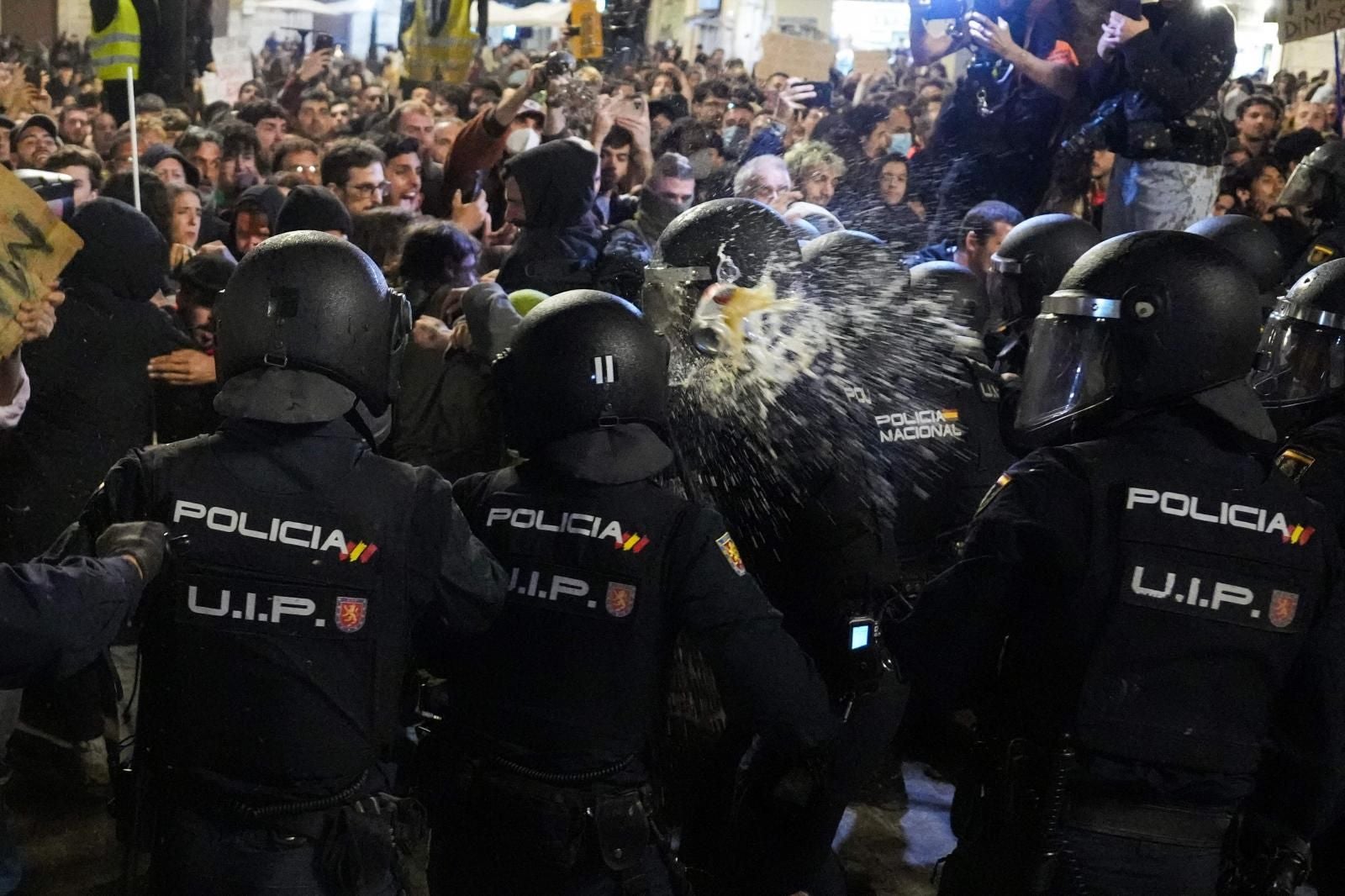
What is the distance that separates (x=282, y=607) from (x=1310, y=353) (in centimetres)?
299

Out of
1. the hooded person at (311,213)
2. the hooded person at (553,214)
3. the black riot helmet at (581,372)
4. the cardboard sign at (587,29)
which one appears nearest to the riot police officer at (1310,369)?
the black riot helmet at (581,372)

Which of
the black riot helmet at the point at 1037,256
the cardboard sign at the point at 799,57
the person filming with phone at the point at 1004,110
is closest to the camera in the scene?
the black riot helmet at the point at 1037,256

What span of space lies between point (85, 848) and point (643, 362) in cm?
301

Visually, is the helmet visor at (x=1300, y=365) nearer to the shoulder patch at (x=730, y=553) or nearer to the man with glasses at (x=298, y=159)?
the shoulder patch at (x=730, y=553)

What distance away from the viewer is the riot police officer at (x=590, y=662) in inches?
122

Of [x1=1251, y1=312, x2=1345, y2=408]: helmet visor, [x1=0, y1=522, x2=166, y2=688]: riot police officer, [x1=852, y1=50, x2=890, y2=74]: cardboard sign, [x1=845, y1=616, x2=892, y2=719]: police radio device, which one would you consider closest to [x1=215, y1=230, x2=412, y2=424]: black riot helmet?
[x1=0, y1=522, x2=166, y2=688]: riot police officer

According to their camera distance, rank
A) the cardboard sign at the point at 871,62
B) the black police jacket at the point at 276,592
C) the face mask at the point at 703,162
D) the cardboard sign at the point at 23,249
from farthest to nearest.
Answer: the cardboard sign at the point at 871,62 → the face mask at the point at 703,162 → the cardboard sign at the point at 23,249 → the black police jacket at the point at 276,592

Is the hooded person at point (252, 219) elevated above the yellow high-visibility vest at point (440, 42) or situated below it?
below

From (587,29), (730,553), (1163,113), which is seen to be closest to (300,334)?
(730,553)

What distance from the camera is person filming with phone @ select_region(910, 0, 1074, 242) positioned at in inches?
318

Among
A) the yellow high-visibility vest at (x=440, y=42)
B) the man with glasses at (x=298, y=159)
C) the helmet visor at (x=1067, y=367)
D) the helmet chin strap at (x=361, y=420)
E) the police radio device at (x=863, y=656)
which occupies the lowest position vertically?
the police radio device at (x=863, y=656)

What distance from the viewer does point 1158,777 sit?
2.94m

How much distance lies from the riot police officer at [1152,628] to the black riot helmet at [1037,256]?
2.50m

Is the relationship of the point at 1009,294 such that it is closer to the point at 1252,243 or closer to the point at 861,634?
the point at 1252,243
